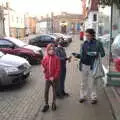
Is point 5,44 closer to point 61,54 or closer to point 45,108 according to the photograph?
point 61,54

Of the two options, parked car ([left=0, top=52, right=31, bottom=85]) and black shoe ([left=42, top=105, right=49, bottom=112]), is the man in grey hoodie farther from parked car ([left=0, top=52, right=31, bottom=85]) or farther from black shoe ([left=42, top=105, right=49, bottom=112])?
parked car ([left=0, top=52, right=31, bottom=85])

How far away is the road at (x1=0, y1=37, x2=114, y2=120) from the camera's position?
291 inches

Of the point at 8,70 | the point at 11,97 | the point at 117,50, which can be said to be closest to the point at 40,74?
the point at 8,70

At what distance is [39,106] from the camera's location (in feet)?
27.2

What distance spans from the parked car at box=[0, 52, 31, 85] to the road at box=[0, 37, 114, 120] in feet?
0.98

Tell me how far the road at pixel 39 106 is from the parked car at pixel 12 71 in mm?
299

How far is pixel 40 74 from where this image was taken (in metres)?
14.1

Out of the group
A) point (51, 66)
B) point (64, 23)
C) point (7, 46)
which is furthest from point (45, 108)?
point (64, 23)

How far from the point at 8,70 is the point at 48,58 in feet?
9.78

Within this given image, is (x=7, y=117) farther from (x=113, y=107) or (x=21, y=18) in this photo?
(x=21, y=18)

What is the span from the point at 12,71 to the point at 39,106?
2563mm

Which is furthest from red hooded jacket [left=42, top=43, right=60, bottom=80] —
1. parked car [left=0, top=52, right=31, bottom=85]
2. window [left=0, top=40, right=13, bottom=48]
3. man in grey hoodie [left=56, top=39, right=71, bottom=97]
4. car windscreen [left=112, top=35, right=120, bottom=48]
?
window [left=0, top=40, right=13, bottom=48]

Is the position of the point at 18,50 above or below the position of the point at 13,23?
below

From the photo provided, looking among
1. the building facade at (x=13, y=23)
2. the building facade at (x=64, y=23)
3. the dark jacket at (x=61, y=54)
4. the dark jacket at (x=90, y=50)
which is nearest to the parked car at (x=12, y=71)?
the dark jacket at (x=61, y=54)
